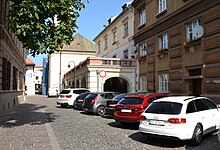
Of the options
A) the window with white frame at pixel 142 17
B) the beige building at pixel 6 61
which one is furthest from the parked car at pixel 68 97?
the window with white frame at pixel 142 17

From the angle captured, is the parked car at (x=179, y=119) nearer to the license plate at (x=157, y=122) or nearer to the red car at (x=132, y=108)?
the license plate at (x=157, y=122)

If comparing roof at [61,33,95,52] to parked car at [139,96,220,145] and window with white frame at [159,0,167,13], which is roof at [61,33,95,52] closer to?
window with white frame at [159,0,167,13]

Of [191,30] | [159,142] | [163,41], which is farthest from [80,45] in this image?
[159,142]

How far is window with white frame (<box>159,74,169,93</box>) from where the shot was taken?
690 inches

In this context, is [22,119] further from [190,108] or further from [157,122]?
[190,108]

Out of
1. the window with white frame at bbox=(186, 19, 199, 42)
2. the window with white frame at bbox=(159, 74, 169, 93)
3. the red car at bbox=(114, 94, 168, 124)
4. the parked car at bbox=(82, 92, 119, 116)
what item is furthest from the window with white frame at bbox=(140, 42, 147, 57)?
the red car at bbox=(114, 94, 168, 124)

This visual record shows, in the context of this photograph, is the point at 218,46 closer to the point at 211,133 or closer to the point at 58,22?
the point at 211,133

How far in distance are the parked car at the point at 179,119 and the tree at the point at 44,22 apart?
14.2 feet

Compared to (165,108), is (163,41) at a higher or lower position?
higher

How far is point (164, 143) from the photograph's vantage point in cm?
838

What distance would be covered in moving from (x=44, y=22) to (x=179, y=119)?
6.00 meters

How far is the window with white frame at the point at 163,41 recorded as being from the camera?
1783 cm

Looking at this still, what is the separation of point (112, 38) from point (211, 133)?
28.1 meters

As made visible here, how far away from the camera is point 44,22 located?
10.0m
